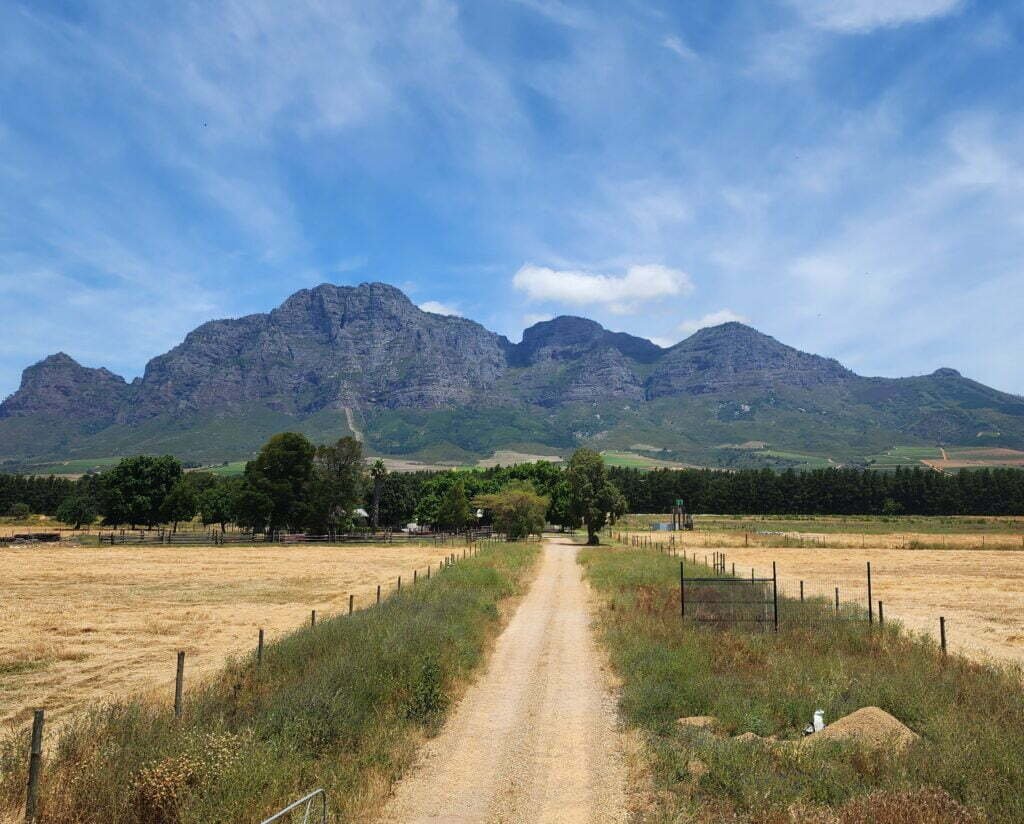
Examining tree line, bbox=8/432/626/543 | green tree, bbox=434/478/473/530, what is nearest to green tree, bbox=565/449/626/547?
tree line, bbox=8/432/626/543

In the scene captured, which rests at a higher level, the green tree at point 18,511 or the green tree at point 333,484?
the green tree at point 333,484

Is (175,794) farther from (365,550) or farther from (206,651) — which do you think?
(365,550)

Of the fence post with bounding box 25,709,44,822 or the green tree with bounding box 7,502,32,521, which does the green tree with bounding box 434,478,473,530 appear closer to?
the fence post with bounding box 25,709,44,822

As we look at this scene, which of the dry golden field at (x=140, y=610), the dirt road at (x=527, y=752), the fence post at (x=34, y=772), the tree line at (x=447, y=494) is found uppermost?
the tree line at (x=447, y=494)

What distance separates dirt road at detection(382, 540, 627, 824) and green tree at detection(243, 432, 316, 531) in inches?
2783

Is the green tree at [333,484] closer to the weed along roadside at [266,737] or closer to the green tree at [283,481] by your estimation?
the green tree at [283,481]

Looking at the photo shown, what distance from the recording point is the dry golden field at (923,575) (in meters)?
25.7

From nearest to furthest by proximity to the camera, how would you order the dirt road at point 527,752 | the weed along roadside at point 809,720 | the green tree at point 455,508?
the weed along roadside at point 809,720 < the dirt road at point 527,752 < the green tree at point 455,508

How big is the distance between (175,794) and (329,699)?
334cm

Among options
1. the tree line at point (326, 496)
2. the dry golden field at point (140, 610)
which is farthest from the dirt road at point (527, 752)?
the tree line at point (326, 496)

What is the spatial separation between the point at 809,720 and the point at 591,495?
208 ft

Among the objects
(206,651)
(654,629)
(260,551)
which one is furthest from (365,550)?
(654,629)

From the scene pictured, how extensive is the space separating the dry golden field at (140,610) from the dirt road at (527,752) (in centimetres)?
736

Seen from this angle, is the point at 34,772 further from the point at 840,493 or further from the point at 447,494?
the point at 840,493
